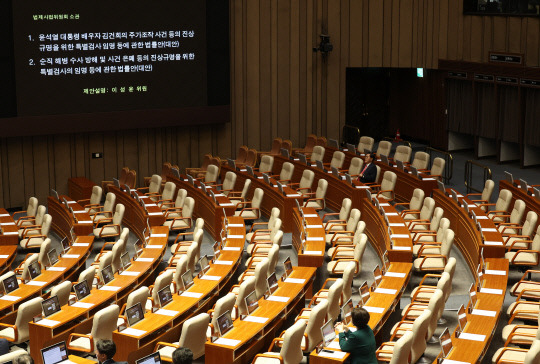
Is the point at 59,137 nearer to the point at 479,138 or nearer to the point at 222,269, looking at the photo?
the point at 222,269

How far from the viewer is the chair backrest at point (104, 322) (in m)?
8.98

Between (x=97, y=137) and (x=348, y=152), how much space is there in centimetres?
529

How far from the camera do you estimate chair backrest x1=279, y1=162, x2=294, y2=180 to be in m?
16.5

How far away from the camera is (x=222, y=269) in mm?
10891

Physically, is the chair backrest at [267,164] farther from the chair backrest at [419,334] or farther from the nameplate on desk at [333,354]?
the nameplate on desk at [333,354]

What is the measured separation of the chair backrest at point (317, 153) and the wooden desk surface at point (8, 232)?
651 cm

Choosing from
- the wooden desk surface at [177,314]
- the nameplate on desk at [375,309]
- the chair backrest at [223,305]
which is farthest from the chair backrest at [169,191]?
the nameplate on desk at [375,309]

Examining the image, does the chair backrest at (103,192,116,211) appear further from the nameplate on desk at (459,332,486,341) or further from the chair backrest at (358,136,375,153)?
the nameplate on desk at (459,332,486,341)

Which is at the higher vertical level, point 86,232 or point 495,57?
point 495,57

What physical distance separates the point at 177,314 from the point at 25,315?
1.76 metres

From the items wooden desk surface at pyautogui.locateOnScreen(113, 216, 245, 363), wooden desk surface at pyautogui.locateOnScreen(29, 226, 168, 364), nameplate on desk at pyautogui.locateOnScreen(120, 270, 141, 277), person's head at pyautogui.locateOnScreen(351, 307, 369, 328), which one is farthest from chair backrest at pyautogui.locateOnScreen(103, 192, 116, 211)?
person's head at pyautogui.locateOnScreen(351, 307, 369, 328)

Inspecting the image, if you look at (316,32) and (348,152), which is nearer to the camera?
(348,152)

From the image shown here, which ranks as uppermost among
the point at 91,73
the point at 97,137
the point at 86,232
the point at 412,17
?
the point at 412,17

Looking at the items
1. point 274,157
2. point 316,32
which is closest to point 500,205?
point 274,157
